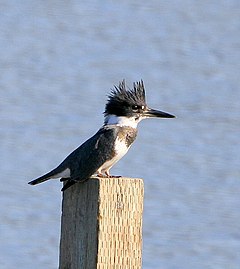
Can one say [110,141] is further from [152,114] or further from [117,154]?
[152,114]

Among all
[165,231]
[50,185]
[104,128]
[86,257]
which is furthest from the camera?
[50,185]

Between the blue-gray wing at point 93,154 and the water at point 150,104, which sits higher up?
the water at point 150,104

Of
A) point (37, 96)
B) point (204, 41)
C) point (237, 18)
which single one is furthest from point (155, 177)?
point (237, 18)

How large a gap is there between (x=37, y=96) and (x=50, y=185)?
209 cm

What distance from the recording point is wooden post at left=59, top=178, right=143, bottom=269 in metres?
3.35

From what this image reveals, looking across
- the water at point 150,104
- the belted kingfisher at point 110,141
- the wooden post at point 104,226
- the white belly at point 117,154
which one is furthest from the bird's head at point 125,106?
the water at point 150,104

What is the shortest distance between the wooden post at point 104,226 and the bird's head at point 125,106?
1.15 meters

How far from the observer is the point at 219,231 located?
25.7ft

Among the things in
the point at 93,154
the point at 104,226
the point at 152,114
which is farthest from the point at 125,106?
the point at 104,226

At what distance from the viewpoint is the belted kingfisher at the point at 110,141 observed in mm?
4020

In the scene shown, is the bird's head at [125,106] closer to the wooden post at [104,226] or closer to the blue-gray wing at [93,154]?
the blue-gray wing at [93,154]

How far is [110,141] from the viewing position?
4.32m

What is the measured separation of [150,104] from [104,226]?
6111mm

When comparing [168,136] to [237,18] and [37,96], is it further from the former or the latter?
[237,18]
